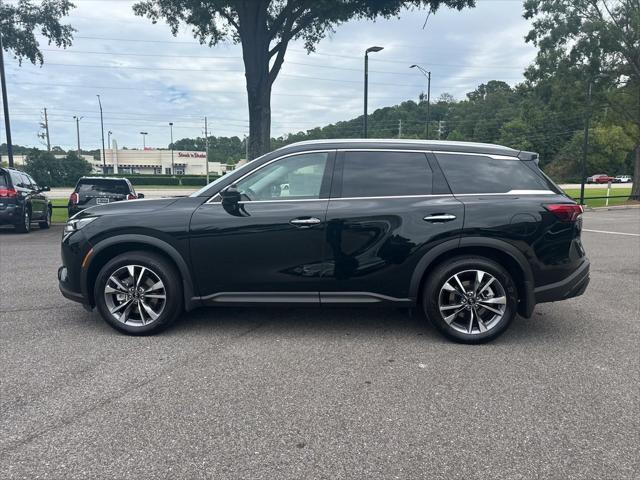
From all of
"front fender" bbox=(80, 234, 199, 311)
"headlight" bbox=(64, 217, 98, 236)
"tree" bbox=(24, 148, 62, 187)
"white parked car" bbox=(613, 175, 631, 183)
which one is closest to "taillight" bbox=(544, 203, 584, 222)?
"front fender" bbox=(80, 234, 199, 311)

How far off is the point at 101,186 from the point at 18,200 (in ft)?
6.30

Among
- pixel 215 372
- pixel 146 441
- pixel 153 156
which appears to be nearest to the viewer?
pixel 146 441

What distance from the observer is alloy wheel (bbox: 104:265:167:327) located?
14.3 ft

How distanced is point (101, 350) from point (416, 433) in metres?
2.79

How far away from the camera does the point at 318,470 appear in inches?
97.1

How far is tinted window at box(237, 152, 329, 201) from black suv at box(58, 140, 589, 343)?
0.01 meters

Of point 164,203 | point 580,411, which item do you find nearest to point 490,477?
point 580,411

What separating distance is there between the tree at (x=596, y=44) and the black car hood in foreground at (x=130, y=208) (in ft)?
83.1

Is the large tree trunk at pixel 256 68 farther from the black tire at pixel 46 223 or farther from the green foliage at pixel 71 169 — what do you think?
the green foliage at pixel 71 169

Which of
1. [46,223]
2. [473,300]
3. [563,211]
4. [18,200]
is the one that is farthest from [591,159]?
[473,300]

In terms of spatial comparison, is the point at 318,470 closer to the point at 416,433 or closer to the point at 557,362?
the point at 416,433

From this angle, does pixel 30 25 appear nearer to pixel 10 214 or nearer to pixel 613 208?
pixel 10 214

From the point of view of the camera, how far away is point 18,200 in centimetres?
1162

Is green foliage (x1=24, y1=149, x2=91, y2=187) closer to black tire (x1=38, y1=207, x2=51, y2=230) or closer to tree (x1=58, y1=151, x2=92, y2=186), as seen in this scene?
tree (x1=58, y1=151, x2=92, y2=186)
